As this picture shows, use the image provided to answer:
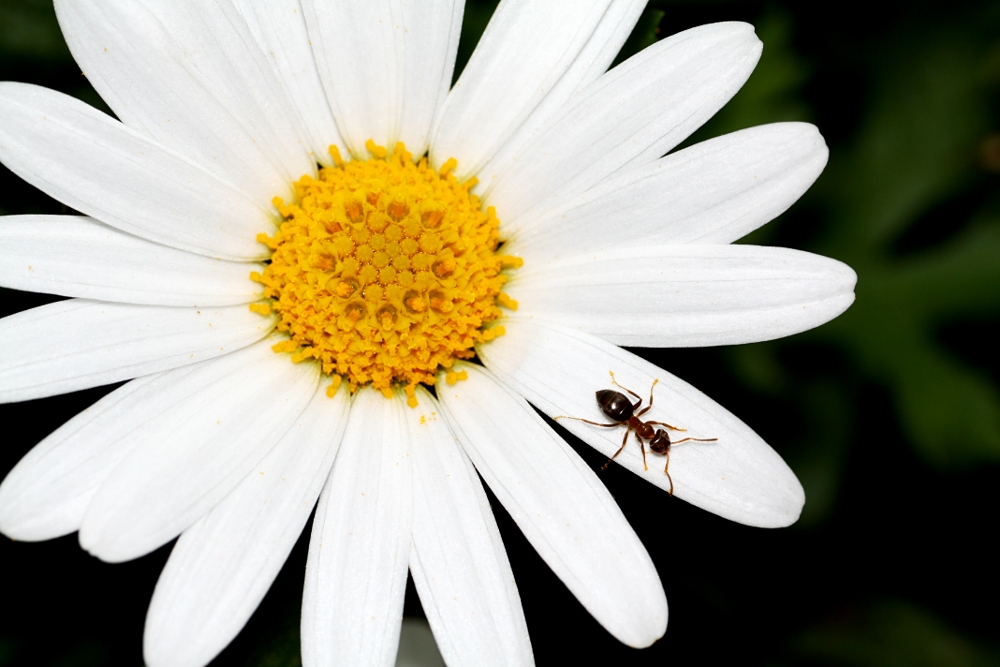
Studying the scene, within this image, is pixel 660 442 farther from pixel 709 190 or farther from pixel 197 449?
pixel 197 449

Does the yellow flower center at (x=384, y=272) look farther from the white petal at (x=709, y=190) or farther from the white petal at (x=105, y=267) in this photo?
the white petal at (x=709, y=190)

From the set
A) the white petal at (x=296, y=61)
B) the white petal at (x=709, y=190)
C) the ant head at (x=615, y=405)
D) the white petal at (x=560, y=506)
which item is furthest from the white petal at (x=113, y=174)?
the ant head at (x=615, y=405)

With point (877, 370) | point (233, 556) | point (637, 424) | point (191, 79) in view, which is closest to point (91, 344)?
point (233, 556)

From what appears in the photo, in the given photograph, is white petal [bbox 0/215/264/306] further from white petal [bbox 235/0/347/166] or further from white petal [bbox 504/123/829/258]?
white petal [bbox 504/123/829/258]

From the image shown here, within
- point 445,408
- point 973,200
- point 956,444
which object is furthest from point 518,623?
point 973,200

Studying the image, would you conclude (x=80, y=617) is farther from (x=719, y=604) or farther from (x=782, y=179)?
(x=782, y=179)

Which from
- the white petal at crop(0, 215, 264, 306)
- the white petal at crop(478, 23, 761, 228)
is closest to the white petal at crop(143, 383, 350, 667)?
the white petal at crop(0, 215, 264, 306)
